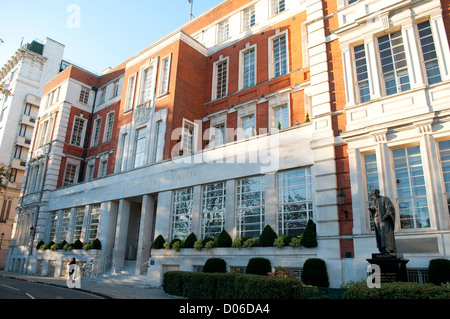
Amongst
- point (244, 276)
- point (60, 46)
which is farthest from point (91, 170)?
point (60, 46)

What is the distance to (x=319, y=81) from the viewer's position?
16.4m

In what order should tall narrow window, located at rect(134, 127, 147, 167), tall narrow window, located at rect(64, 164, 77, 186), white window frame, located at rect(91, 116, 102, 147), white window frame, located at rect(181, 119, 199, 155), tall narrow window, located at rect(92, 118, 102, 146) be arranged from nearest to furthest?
white window frame, located at rect(181, 119, 199, 155)
tall narrow window, located at rect(134, 127, 147, 167)
tall narrow window, located at rect(64, 164, 77, 186)
white window frame, located at rect(91, 116, 102, 147)
tall narrow window, located at rect(92, 118, 102, 146)

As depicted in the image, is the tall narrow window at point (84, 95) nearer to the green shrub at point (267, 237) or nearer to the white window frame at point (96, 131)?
the white window frame at point (96, 131)

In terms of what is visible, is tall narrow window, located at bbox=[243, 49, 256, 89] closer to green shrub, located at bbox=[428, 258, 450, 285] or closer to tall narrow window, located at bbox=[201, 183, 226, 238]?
tall narrow window, located at bbox=[201, 183, 226, 238]

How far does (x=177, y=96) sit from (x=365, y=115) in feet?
46.2

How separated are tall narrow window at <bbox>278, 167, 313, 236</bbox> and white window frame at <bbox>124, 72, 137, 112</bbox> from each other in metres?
16.3

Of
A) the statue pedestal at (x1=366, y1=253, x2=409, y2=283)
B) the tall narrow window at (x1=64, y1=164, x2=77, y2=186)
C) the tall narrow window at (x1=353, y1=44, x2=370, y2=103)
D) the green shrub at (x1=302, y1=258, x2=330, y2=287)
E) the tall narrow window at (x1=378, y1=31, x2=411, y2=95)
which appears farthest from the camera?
the tall narrow window at (x1=64, y1=164, x2=77, y2=186)

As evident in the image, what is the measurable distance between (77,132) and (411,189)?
32458 mm

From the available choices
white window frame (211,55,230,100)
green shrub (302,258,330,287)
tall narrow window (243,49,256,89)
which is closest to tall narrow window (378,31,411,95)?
green shrub (302,258,330,287)

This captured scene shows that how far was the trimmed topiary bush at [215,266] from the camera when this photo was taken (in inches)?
653

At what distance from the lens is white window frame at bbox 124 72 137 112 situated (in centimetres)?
2830

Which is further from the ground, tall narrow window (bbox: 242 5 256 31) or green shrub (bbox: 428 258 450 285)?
tall narrow window (bbox: 242 5 256 31)

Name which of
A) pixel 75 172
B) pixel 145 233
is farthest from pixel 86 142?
pixel 145 233

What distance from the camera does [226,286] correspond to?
13.1 m
